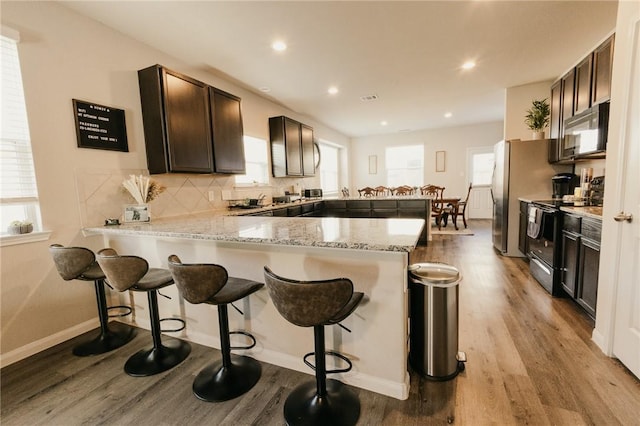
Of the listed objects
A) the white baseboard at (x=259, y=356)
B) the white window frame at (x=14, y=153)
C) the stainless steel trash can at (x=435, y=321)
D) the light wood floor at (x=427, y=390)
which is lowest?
the light wood floor at (x=427, y=390)

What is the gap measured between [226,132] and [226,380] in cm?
265

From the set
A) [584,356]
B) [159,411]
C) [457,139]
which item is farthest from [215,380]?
[457,139]

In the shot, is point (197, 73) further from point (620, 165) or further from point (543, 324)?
point (543, 324)

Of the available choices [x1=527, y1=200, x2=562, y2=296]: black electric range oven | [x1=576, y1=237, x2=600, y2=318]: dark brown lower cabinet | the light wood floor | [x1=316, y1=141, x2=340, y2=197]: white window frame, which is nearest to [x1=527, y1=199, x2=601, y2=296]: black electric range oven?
[x1=527, y1=200, x2=562, y2=296]: black electric range oven

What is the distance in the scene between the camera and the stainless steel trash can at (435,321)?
5.21ft

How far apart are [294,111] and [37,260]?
175 inches

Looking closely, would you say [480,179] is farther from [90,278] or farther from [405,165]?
[90,278]

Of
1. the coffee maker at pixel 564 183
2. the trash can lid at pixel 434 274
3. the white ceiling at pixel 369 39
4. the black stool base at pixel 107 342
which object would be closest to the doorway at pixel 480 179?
the white ceiling at pixel 369 39

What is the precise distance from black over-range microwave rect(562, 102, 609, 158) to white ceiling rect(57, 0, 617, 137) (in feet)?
2.80

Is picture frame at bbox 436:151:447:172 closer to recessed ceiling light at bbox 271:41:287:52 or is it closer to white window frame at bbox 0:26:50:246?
recessed ceiling light at bbox 271:41:287:52

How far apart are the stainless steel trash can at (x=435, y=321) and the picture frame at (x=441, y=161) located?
23.1ft

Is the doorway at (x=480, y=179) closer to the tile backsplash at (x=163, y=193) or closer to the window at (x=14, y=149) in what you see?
the tile backsplash at (x=163, y=193)

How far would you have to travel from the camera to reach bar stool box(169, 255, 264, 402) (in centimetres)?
143

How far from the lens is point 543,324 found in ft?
7.23
